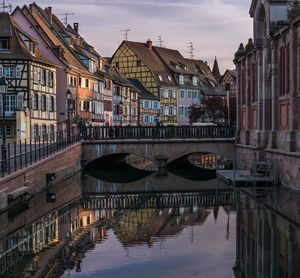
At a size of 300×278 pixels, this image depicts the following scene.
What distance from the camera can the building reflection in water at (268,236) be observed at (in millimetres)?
17344

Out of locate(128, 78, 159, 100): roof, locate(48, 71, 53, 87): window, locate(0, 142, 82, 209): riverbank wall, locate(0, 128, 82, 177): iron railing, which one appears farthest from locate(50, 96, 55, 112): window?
locate(128, 78, 159, 100): roof

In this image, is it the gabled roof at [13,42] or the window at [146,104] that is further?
the window at [146,104]

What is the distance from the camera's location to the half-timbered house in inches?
2158

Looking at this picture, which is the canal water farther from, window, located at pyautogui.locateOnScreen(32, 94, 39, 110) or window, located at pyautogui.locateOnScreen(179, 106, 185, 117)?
window, located at pyautogui.locateOnScreen(179, 106, 185, 117)

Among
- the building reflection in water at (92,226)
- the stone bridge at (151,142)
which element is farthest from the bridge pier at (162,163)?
the building reflection in water at (92,226)

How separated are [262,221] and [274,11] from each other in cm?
2087

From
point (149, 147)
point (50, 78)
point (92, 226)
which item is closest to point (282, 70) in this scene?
point (149, 147)

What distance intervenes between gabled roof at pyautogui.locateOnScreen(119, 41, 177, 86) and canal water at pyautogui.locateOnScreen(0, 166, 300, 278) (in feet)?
213

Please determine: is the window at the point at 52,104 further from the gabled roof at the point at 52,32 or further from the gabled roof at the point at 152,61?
the gabled roof at the point at 152,61

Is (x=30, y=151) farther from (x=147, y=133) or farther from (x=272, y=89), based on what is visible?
(x=147, y=133)

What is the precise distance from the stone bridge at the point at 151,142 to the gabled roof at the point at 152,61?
49104mm

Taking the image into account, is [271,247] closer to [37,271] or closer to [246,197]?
[37,271]

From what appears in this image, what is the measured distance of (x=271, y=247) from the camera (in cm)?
2025

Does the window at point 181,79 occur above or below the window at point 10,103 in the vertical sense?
above
